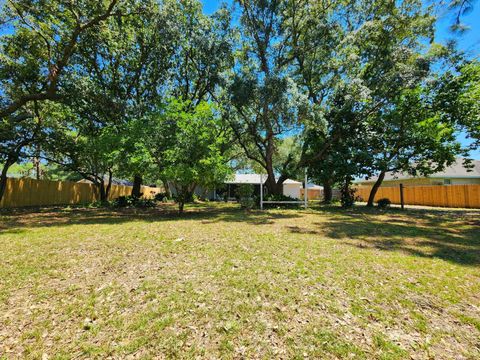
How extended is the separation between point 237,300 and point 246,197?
42.4ft

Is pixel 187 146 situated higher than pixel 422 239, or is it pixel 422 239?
pixel 187 146

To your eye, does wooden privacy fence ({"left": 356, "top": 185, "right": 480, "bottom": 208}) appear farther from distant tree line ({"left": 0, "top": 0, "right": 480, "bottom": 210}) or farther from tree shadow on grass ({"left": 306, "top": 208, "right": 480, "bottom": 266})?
tree shadow on grass ({"left": 306, "top": 208, "right": 480, "bottom": 266})

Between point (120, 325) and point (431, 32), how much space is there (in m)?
19.9

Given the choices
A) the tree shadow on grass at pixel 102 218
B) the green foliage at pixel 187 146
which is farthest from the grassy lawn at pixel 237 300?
the green foliage at pixel 187 146

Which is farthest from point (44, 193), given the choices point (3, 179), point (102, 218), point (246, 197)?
point (246, 197)

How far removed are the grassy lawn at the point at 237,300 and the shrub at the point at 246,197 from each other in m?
9.70

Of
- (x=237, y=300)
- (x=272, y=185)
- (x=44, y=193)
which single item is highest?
(x=272, y=185)

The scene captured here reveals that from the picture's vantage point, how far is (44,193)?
16.4 metres

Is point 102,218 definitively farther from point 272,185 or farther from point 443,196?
point 443,196

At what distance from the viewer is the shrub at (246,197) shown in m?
15.5

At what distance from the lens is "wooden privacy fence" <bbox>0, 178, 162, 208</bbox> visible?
14125 millimetres

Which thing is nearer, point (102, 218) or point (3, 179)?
point (102, 218)

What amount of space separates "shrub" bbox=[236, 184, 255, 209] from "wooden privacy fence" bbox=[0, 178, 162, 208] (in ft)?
42.8

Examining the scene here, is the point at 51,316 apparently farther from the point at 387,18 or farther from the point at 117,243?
the point at 387,18
